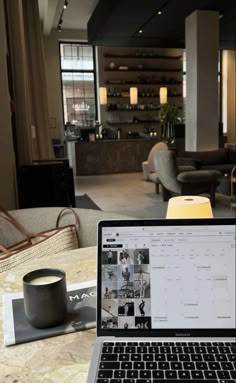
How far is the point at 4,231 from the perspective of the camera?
77.9 inches

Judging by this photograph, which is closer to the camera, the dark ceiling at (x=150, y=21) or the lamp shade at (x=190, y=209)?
the lamp shade at (x=190, y=209)

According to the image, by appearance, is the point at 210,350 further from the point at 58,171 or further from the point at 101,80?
the point at 101,80

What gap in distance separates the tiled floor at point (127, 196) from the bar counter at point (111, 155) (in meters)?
0.34

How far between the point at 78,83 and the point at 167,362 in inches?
438

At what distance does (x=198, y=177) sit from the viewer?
5.25 meters

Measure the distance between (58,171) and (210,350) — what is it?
9.14 feet

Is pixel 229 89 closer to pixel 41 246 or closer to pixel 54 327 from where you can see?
pixel 41 246

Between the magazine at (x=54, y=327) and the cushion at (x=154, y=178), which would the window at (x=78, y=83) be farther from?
the magazine at (x=54, y=327)

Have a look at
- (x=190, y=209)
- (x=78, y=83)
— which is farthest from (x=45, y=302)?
(x=78, y=83)

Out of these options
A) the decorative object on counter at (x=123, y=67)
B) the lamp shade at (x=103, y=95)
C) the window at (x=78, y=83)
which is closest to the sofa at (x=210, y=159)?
the lamp shade at (x=103, y=95)

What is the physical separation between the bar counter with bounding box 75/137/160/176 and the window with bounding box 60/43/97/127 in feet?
7.63

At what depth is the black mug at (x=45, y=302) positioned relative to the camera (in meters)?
0.81

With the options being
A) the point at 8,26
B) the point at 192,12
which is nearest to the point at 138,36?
the point at 192,12

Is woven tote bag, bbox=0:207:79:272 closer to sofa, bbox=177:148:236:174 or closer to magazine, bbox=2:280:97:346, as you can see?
magazine, bbox=2:280:97:346
